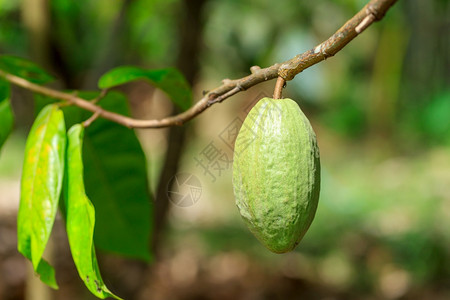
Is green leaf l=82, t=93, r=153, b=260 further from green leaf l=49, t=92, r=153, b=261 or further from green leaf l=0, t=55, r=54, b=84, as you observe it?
green leaf l=0, t=55, r=54, b=84

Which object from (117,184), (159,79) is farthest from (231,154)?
(159,79)

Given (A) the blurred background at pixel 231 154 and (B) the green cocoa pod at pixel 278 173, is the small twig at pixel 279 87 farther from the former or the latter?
(A) the blurred background at pixel 231 154

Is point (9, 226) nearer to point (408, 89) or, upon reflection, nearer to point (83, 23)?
point (83, 23)

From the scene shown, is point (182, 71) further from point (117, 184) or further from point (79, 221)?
point (79, 221)

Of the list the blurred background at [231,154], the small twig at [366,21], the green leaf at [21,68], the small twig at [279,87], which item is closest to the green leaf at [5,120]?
the green leaf at [21,68]

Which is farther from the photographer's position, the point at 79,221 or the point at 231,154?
the point at 231,154

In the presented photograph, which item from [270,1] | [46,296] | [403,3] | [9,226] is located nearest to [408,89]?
[403,3]
